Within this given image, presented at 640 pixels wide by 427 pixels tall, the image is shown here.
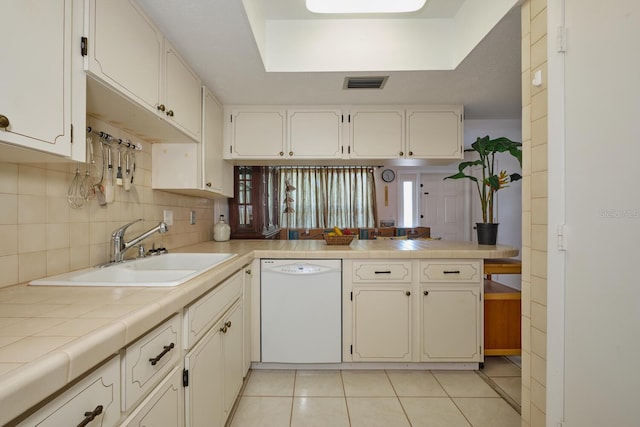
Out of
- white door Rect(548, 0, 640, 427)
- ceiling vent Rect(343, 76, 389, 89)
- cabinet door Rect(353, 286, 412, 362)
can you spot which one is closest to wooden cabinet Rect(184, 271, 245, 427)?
cabinet door Rect(353, 286, 412, 362)

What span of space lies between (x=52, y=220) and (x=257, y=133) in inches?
63.6

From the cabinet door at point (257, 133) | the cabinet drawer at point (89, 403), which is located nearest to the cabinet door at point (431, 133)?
the cabinet door at point (257, 133)

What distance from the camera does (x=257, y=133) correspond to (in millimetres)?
2504

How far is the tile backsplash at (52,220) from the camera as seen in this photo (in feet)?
3.26

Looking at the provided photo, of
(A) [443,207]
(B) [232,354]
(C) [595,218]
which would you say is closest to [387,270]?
(B) [232,354]

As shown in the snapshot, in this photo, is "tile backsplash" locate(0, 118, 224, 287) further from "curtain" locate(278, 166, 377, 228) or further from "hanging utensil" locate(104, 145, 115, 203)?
"curtain" locate(278, 166, 377, 228)

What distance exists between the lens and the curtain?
260 inches

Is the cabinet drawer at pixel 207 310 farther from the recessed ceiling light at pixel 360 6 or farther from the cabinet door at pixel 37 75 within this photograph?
the recessed ceiling light at pixel 360 6

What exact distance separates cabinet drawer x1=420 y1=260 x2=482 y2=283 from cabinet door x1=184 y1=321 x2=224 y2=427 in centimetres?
139

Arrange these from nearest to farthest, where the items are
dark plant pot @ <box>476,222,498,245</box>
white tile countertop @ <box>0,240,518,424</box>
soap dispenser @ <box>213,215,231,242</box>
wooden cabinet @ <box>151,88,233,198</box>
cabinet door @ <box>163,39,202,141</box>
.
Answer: white tile countertop @ <box>0,240,518,424</box> → cabinet door @ <box>163,39,202,141</box> → wooden cabinet @ <box>151,88,233,198</box> → dark plant pot @ <box>476,222,498,245</box> → soap dispenser @ <box>213,215,231,242</box>

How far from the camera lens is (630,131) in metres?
0.87

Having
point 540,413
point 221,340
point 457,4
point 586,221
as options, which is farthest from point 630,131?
point 221,340

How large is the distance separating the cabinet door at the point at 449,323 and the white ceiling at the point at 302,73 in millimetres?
1478

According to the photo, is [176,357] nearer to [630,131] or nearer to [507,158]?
[630,131]
